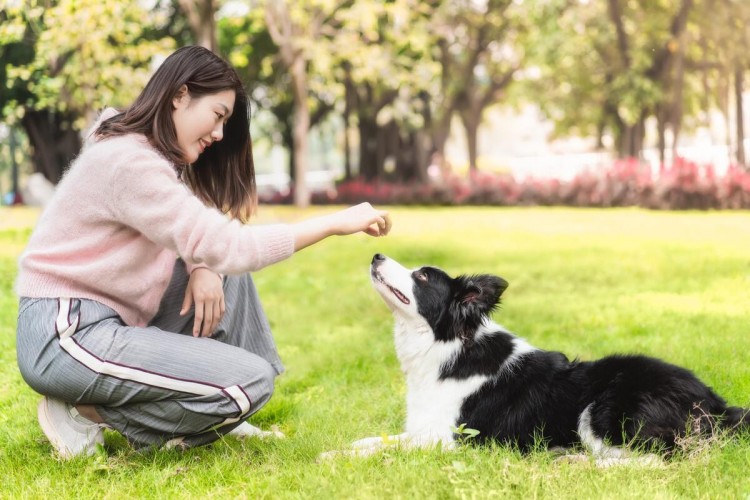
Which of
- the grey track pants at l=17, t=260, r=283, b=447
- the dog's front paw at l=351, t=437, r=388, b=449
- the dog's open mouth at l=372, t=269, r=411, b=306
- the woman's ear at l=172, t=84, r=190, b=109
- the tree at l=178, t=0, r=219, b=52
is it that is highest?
the tree at l=178, t=0, r=219, b=52

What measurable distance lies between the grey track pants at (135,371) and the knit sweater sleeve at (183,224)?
0.42 m

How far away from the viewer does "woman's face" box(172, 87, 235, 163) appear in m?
3.06

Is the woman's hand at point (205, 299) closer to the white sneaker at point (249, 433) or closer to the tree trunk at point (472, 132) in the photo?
the white sneaker at point (249, 433)

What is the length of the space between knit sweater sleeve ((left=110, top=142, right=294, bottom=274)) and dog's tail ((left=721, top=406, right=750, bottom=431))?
1.90 meters

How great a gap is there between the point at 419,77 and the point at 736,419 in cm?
1917

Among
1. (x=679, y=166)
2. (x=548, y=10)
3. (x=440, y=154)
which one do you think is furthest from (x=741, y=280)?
(x=440, y=154)

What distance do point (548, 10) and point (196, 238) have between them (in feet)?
66.9

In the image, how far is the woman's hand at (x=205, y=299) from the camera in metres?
3.29

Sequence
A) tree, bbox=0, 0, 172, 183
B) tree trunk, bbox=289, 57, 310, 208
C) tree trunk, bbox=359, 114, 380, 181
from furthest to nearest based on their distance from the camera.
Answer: tree trunk, bbox=359, 114, 380, 181 < tree trunk, bbox=289, 57, 310, 208 < tree, bbox=0, 0, 172, 183

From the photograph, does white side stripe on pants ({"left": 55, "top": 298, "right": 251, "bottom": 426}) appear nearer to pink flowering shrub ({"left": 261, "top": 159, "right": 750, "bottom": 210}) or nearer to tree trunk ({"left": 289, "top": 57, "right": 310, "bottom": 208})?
pink flowering shrub ({"left": 261, "top": 159, "right": 750, "bottom": 210})

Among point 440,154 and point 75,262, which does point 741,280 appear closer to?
point 75,262

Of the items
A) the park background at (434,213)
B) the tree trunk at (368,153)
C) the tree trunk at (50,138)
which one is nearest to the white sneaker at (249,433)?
the park background at (434,213)

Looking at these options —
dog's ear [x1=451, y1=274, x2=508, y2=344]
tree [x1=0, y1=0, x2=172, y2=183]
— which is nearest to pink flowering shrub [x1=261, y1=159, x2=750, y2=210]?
tree [x1=0, y1=0, x2=172, y2=183]

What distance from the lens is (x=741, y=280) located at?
735cm
